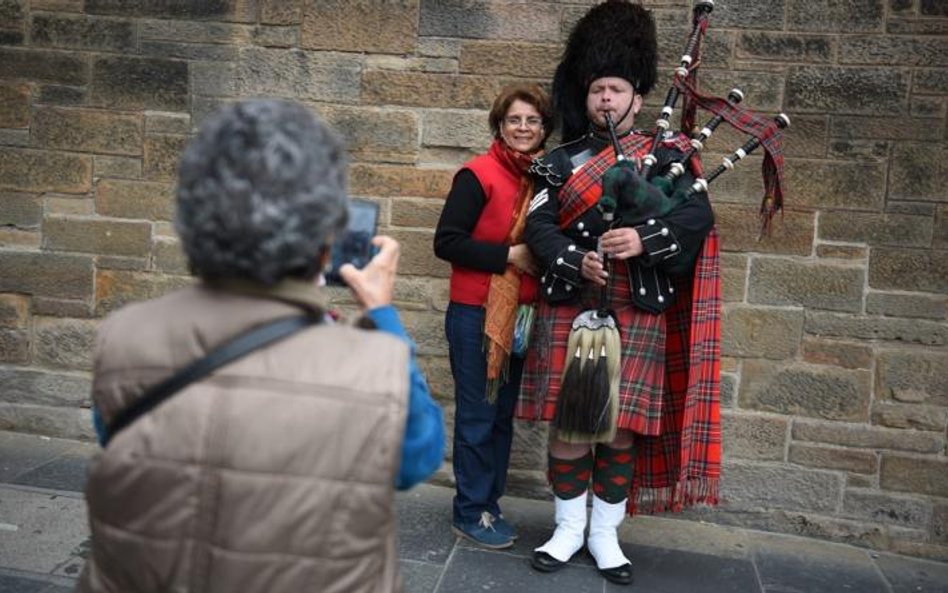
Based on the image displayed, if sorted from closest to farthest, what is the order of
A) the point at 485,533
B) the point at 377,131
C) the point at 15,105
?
1. the point at 485,533
2. the point at 377,131
3. the point at 15,105

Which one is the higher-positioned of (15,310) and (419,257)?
(419,257)

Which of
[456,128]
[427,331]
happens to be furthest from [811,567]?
[456,128]

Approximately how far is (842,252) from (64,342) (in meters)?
3.38

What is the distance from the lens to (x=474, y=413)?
3.42 m

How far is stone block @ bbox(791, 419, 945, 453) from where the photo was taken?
11.9 feet

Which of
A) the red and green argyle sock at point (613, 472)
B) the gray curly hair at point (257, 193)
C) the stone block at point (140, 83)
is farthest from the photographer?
the stone block at point (140, 83)

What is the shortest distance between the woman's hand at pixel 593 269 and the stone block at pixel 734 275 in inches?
35.6

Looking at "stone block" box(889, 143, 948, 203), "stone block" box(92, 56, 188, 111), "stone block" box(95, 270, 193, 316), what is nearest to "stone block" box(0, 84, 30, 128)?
"stone block" box(92, 56, 188, 111)

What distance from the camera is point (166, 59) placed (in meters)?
4.04

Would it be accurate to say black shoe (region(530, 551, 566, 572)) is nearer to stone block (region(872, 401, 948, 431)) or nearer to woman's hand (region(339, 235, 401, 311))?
stone block (region(872, 401, 948, 431))

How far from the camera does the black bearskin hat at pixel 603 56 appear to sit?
3238mm

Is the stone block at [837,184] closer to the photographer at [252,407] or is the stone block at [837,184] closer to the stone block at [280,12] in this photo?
the stone block at [280,12]

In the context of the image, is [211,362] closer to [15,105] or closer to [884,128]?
[884,128]

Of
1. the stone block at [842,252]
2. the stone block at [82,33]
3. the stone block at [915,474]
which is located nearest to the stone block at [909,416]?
the stone block at [915,474]
